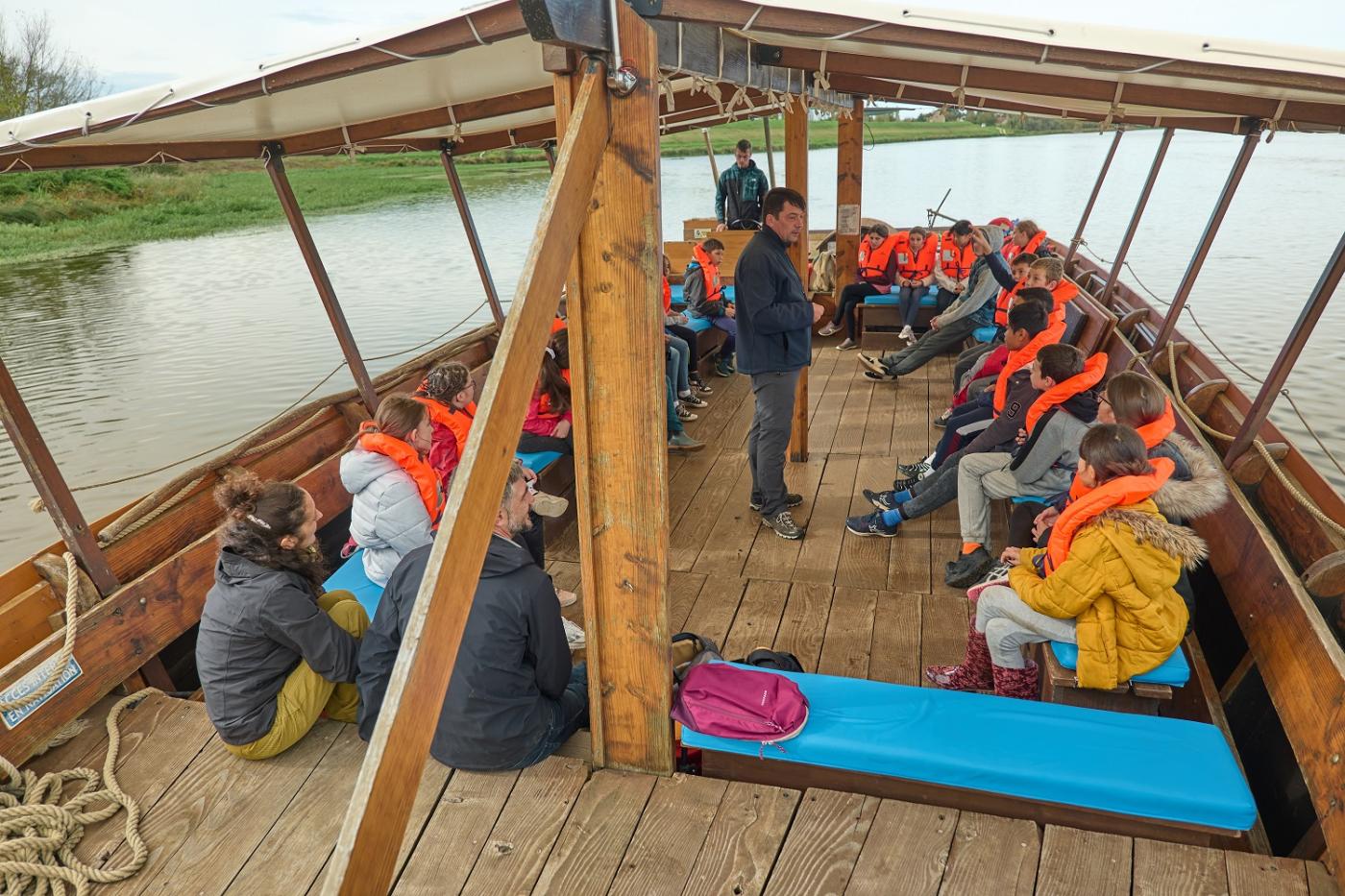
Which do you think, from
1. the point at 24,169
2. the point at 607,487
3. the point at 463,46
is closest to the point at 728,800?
the point at 607,487

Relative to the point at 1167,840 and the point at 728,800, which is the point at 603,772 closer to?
the point at 728,800

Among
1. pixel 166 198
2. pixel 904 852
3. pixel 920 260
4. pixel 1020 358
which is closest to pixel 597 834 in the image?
pixel 904 852

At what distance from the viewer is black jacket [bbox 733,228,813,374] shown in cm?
363

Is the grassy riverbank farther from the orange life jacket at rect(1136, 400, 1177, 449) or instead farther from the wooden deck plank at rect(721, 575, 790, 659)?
the orange life jacket at rect(1136, 400, 1177, 449)

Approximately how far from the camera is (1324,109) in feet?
8.33

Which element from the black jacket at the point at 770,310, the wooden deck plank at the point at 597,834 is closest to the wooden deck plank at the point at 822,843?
the wooden deck plank at the point at 597,834

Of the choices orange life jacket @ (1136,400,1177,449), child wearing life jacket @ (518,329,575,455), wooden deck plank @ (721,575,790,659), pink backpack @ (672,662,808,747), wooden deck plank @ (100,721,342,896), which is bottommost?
wooden deck plank @ (721,575,790,659)

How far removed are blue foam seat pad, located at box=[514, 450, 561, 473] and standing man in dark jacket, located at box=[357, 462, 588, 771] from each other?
73.6 inches

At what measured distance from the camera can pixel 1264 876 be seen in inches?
69.6

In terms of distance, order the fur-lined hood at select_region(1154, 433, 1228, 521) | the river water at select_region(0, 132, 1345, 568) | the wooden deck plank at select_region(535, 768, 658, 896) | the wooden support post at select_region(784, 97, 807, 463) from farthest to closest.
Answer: the river water at select_region(0, 132, 1345, 568), the wooden support post at select_region(784, 97, 807, 463), the fur-lined hood at select_region(1154, 433, 1228, 521), the wooden deck plank at select_region(535, 768, 658, 896)

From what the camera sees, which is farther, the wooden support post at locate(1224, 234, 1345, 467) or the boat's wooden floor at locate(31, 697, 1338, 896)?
the wooden support post at locate(1224, 234, 1345, 467)

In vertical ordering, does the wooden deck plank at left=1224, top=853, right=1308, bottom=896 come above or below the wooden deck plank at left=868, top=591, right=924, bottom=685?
above

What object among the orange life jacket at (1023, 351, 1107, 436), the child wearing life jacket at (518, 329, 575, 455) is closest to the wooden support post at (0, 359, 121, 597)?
the child wearing life jacket at (518, 329, 575, 455)

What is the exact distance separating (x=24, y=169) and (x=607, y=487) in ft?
8.71
